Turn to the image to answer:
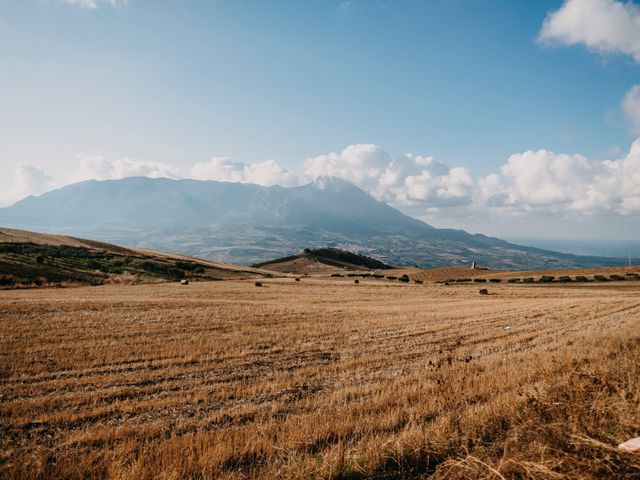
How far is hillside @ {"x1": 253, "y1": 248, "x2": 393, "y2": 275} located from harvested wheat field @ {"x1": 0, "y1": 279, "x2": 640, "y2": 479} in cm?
10470

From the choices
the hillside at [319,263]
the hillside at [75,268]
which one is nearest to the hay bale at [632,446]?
the hillside at [75,268]

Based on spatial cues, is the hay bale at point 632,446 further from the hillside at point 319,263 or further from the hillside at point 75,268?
the hillside at point 319,263

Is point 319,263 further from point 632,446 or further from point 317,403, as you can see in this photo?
point 632,446

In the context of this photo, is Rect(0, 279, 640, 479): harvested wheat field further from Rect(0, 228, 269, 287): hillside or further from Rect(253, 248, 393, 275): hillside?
Rect(253, 248, 393, 275): hillside

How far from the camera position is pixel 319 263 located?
5433 inches

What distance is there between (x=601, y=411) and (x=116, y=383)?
35.3 feet

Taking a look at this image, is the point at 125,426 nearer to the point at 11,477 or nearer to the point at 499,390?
the point at 11,477

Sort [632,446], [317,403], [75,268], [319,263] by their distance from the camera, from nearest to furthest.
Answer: [632,446], [317,403], [75,268], [319,263]

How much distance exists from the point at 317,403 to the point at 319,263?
130m

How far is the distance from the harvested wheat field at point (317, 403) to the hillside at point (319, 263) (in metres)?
105

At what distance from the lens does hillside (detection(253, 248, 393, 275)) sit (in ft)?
422

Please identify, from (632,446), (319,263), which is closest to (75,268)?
(632,446)

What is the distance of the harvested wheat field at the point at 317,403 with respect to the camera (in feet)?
16.9

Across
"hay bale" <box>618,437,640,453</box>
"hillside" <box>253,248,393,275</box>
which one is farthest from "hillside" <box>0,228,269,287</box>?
"hay bale" <box>618,437,640,453</box>
